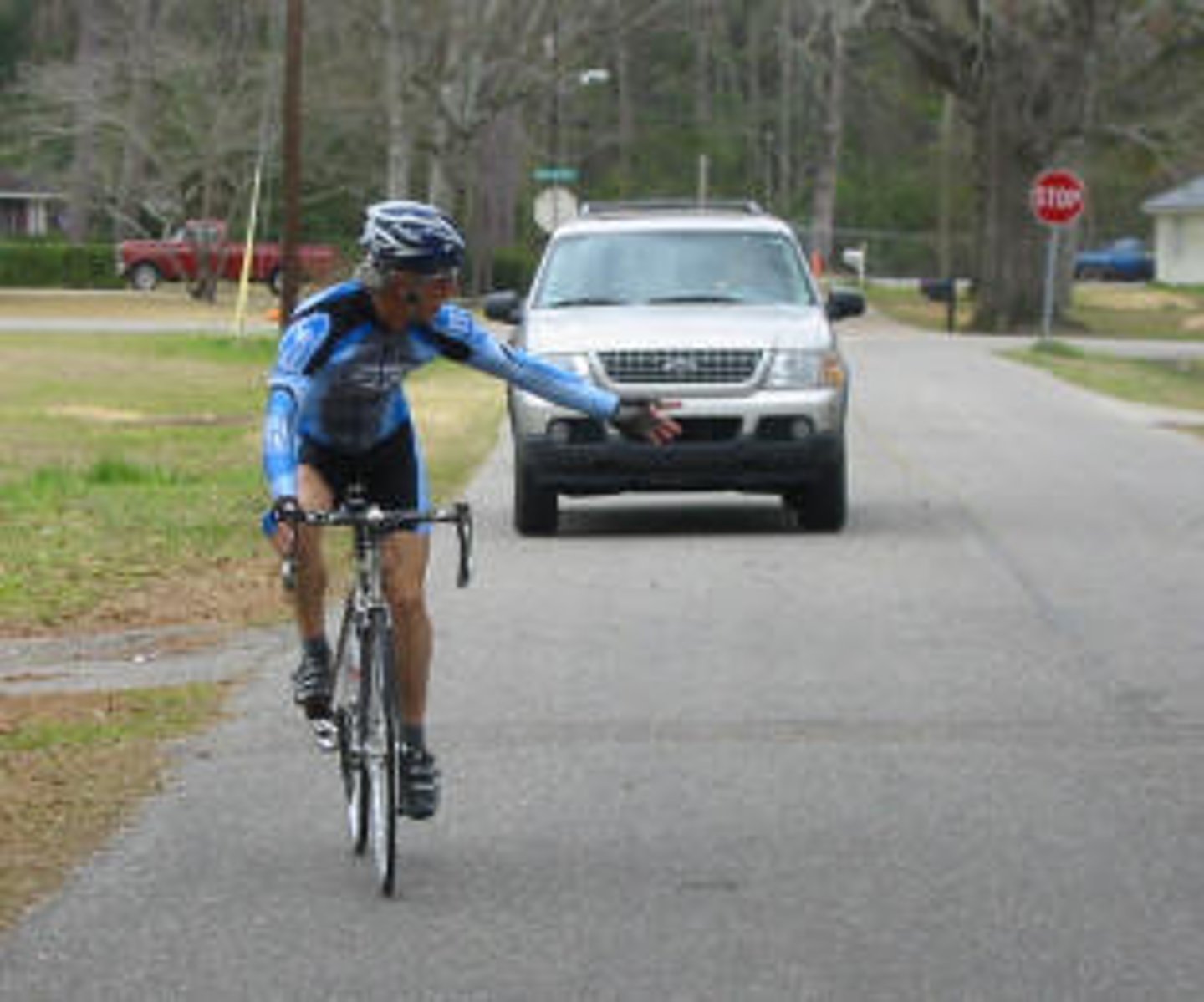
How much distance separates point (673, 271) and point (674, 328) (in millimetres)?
999

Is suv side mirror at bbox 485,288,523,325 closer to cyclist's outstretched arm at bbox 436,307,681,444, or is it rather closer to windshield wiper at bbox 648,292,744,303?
windshield wiper at bbox 648,292,744,303

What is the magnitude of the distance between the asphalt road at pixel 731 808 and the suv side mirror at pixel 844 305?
1833mm

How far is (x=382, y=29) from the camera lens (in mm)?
58250

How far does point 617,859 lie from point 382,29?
51.6 m

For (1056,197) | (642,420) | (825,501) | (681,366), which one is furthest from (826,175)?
(642,420)

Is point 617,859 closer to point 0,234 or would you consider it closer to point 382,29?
point 382,29

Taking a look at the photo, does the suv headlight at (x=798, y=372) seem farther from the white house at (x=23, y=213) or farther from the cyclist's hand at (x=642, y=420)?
the white house at (x=23, y=213)

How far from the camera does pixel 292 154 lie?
111ft

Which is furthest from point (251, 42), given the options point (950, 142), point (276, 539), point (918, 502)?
point (276, 539)

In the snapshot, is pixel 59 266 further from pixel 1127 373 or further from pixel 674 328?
pixel 674 328

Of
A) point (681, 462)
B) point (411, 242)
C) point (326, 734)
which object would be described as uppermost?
point (411, 242)

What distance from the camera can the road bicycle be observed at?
737 cm

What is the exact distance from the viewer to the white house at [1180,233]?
9625 centimetres

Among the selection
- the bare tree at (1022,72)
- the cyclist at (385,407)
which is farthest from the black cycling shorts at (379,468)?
the bare tree at (1022,72)
